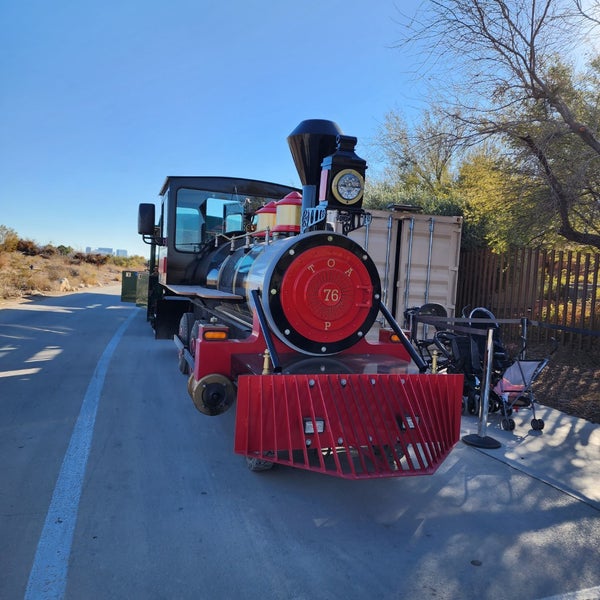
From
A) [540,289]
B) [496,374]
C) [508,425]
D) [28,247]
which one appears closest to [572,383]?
[496,374]

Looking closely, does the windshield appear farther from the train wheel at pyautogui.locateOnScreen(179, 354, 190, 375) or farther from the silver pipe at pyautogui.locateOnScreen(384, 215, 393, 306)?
the silver pipe at pyautogui.locateOnScreen(384, 215, 393, 306)

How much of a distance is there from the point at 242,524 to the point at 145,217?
5462 mm

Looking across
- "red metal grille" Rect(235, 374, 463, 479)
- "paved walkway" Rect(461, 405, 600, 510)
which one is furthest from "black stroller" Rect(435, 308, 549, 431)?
"red metal grille" Rect(235, 374, 463, 479)

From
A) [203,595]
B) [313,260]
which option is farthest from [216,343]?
[203,595]

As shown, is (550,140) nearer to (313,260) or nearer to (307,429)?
(313,260)

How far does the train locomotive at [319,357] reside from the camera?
3.24 m

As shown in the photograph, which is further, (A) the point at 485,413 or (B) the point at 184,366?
(B) the point at 184,366

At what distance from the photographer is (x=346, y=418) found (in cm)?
335

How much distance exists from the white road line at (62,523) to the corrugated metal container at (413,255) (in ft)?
18.7

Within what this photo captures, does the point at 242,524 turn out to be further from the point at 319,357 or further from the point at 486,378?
the point at 486,378

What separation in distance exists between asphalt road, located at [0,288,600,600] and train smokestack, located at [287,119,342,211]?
98.6 inches

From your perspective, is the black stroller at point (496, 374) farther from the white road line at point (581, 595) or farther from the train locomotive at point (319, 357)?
the white road line at point (581, 595)

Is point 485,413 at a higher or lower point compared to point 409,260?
lower

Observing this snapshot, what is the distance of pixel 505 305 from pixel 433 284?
1376mm
